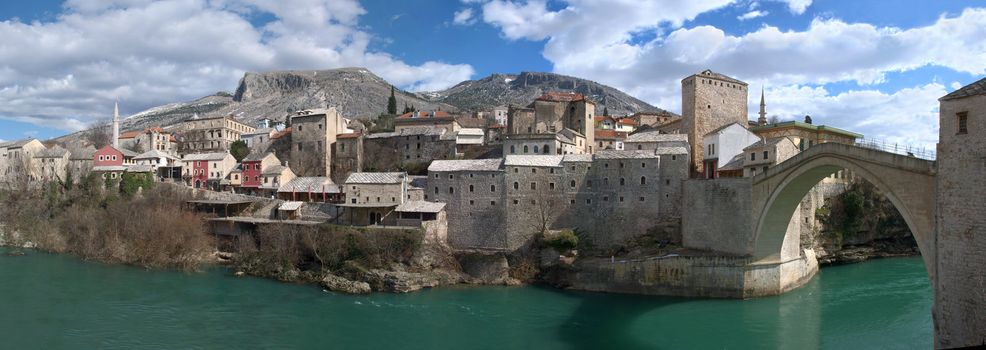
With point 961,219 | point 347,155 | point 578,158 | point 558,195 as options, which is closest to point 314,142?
point 347,155

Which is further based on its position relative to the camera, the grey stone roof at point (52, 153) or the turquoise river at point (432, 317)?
the grey stone roof at point (52, 153)

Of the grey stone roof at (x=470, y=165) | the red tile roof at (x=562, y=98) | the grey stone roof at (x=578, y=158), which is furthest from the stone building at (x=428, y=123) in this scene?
the grey stone roof at (x=578, y=158)

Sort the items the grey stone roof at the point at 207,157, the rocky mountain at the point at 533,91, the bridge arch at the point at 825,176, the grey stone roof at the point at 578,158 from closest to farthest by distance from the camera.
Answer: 1. the bridge arch at the point at 825,176
2. the grey stone roof at the point at 578,158
3. the grey stone roof at the point at 207,157
4. the rocky mountain at the point at 533,91

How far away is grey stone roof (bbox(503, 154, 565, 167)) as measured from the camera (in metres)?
33.3

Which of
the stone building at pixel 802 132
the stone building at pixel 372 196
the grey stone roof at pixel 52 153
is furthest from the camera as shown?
the grey stone roof at pixel 52 153

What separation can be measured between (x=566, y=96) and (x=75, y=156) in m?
43.3

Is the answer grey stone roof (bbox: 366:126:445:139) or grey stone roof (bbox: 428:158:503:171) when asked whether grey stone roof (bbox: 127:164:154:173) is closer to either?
grey stone roof (bbox: 366:126:445:139)

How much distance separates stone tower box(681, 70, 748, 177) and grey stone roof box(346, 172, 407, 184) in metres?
19.1

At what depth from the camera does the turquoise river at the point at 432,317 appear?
21.8 m

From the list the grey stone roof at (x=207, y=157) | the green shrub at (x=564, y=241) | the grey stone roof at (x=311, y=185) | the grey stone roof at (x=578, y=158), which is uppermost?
the grey stone roof at (x=207, y=157)

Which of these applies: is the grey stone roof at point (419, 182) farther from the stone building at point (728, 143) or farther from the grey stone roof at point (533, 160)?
the stone building at point (728, 143)

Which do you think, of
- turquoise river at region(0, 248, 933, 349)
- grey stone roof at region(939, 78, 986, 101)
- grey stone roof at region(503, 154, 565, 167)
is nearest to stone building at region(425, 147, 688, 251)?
grey stone roof at region(503, 154, 565, 167)

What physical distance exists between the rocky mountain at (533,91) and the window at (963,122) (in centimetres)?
13407

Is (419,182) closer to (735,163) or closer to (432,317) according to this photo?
(432,317)
